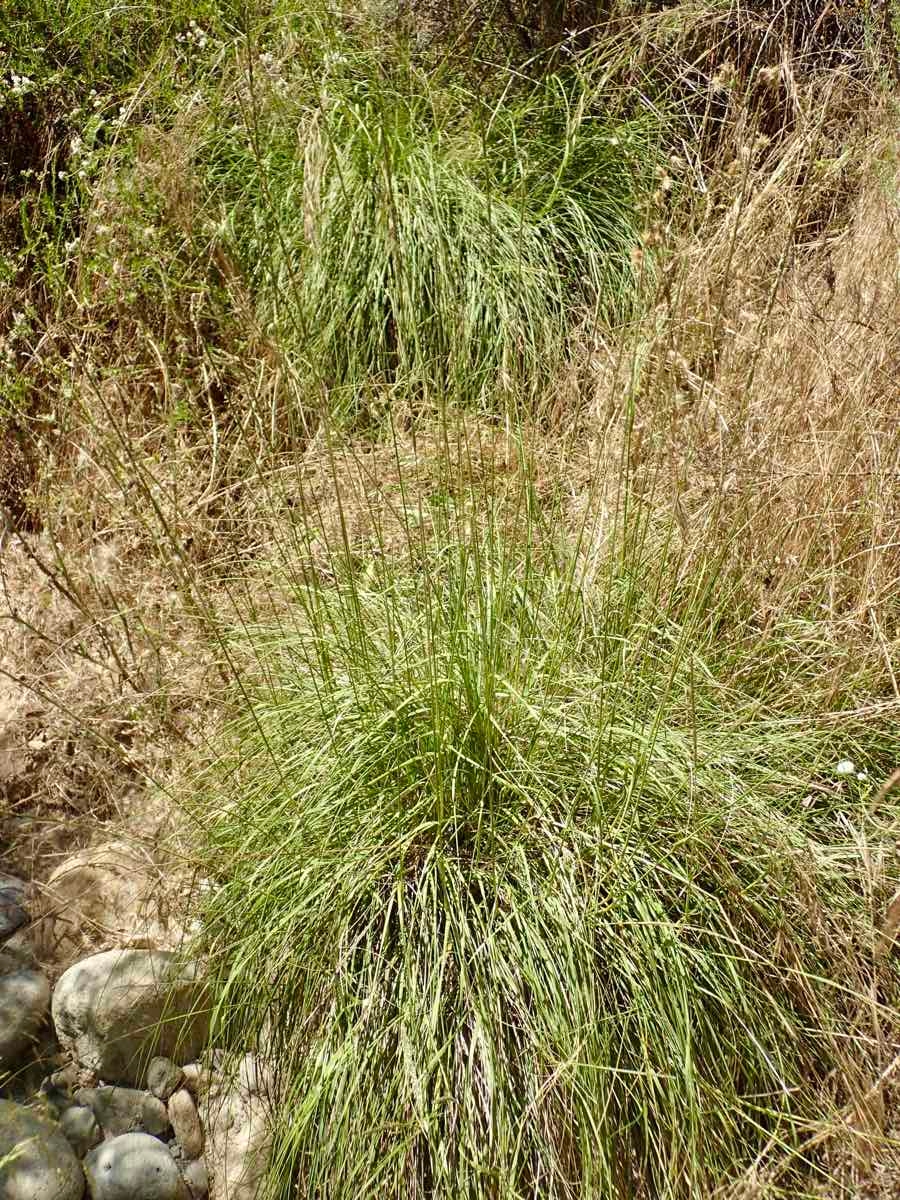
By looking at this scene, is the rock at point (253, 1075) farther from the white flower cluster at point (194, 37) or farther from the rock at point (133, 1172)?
the white flower cluster at point (194, 37)

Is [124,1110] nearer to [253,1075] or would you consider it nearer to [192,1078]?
[192,1078]

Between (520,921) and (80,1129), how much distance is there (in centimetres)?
110

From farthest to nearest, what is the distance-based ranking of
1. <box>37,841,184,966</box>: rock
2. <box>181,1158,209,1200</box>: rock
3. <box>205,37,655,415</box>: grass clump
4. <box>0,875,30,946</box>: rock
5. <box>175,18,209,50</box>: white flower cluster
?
<box>175,18,209,50</box>: white flower cluster, <box>205,37,655,415</box>: grass clump, <box>0,875,30,946</box>: rock, <box>37,841,184,966</box>: rock, <box>181,1158,209,1200</box>: rock

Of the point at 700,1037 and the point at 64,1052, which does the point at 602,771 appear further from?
the point at 64,1052

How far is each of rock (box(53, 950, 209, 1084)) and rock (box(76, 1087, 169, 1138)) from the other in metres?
0.04

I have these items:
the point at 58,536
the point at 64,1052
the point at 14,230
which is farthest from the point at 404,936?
the point at 14,230

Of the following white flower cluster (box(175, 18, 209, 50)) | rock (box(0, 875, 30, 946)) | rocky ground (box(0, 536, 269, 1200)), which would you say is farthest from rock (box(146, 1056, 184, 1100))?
white flower cluster (box(175, 18, 209, 50))

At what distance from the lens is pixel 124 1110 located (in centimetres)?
242

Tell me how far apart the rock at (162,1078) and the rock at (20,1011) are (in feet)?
0.93

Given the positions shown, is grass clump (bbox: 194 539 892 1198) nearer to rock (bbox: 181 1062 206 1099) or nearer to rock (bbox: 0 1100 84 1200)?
rock (bbox: 181 1062 206 1099)

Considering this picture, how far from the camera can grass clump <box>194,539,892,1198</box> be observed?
1.98 metres

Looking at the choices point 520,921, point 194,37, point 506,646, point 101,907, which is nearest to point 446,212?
point 194,37

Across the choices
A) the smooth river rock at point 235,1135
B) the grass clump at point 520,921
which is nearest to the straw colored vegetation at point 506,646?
the grass clump at point 520,921

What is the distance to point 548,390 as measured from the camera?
3705 mm
